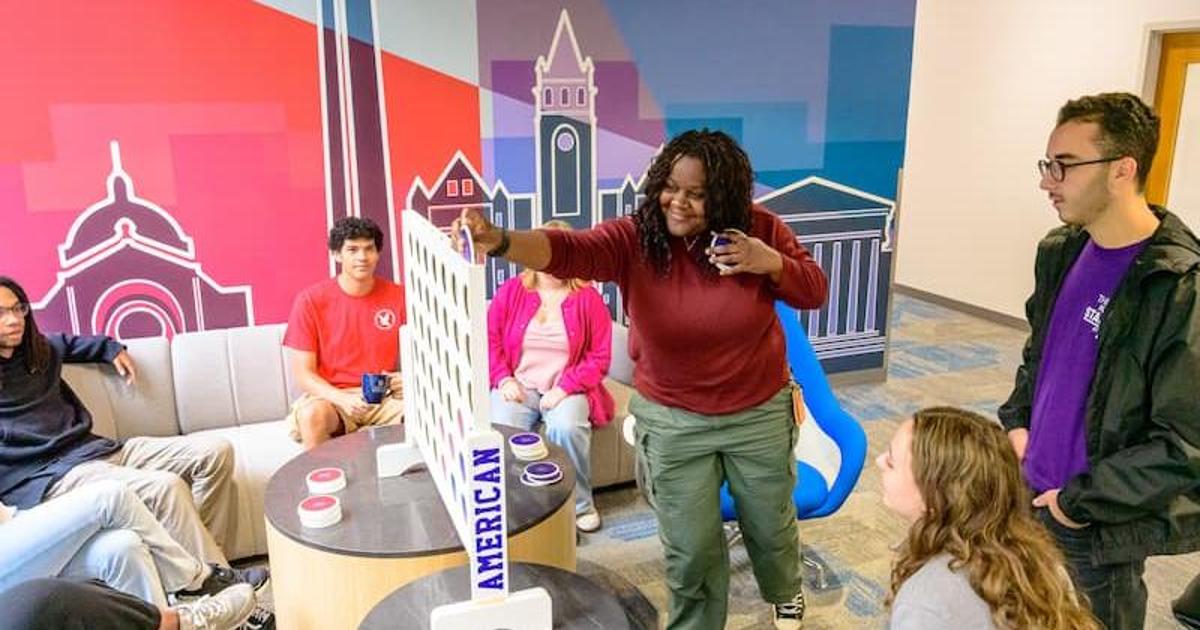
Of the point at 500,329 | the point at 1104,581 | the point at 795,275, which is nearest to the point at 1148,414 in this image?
the point at 1104,581

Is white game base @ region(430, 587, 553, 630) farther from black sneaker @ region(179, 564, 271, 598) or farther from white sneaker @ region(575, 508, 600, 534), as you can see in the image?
white sneaker @ region(575, 508, 600, 534)

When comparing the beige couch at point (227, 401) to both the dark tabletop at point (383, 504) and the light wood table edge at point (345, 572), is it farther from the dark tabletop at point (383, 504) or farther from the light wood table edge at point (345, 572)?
the light wood table edge at point (345, 572)

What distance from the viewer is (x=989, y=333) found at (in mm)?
5938

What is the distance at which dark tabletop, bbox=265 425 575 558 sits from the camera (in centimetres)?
201

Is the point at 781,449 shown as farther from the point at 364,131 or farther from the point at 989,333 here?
the point at 989,333

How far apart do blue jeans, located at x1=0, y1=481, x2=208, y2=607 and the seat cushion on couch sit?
0.43 meters

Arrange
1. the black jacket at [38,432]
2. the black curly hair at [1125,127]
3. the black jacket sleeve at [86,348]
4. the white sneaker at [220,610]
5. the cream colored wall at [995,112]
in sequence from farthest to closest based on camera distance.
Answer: the cream colored wall at [995,112], the black jacket sleeve at [86,348], the black jacket at [38,432], the white sneaker at [220,610], the black curly hair at [1125,127]

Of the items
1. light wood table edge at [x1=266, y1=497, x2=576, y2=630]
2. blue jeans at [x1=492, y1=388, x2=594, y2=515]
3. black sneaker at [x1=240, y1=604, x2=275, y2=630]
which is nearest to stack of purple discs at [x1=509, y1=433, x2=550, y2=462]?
light wood table edge at [x1=266, y1=497, x2=576, y2=630]

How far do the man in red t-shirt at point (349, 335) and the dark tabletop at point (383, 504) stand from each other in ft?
1.80

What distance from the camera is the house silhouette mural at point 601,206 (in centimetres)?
386

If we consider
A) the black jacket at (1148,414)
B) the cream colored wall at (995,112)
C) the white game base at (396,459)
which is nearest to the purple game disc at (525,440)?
the white game base at (396,459)

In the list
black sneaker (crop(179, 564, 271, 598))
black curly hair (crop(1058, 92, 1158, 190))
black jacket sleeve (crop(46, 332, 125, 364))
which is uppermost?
black curly hair (crop(1058, 92, 1158, 190))

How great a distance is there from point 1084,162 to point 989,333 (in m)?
4.60

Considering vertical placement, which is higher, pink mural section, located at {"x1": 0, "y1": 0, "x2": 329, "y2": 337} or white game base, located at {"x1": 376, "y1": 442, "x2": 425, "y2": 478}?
pink mural section, located at {"x1": 0, "y1": 0, "x2": 329, "y2": 337}
